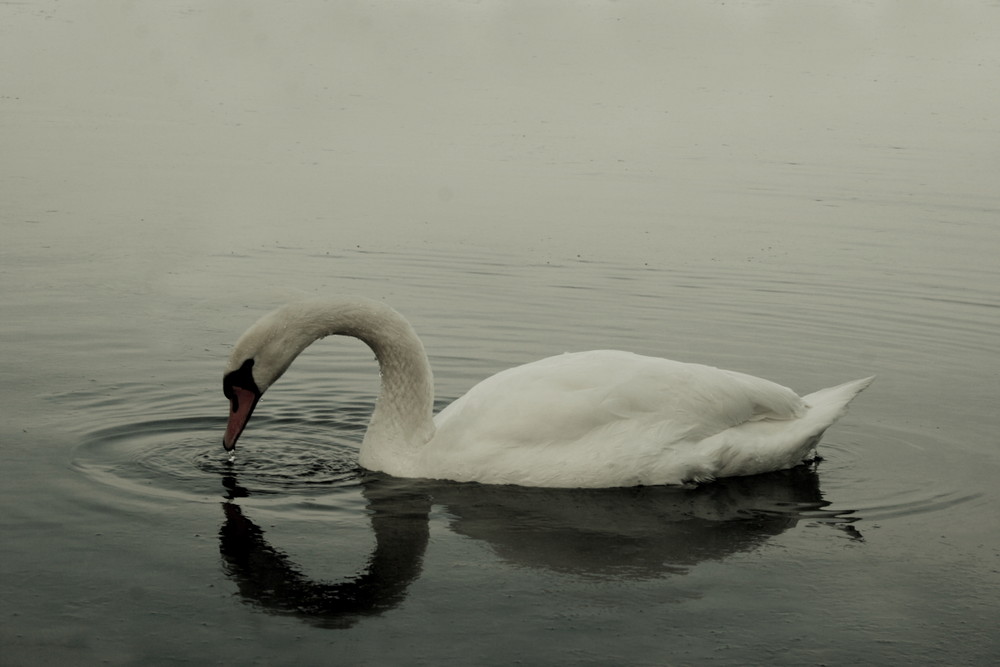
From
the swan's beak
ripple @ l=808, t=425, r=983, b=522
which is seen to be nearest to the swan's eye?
the swan's beak

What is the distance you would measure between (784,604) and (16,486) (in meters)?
4.04

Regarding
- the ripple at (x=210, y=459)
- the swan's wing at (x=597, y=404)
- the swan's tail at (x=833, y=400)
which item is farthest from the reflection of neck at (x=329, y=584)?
the swan's tail at (x=833, y=400)

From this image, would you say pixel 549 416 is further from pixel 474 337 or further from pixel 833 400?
pixel 474 337

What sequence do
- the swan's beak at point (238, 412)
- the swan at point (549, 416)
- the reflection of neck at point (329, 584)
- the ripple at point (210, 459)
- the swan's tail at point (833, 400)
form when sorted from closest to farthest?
1. the reflection of neck at point (329, 584)
2. the ripple at point (210, 459)
3. the swan's beak at point (238, 412)
4. the swan at point (549, 416)
5. the swan's tail at point (833, 400)

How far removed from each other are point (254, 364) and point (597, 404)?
195 centimetres

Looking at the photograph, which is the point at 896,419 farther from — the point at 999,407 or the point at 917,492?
the point at 917,492

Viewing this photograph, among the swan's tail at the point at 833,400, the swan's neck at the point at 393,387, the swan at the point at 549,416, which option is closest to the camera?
the swan at the point at 549,416

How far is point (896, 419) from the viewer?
10.1 metres

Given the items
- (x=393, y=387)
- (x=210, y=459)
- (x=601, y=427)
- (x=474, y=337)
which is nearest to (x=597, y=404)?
(x=601, y=427)

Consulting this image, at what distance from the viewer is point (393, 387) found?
8766 mm

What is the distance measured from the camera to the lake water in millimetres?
6418

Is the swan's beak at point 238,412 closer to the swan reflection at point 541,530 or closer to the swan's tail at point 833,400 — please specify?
the swan reflection at point 541,530

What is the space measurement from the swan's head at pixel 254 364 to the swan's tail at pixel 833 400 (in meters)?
3.19

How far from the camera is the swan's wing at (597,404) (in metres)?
8.41
